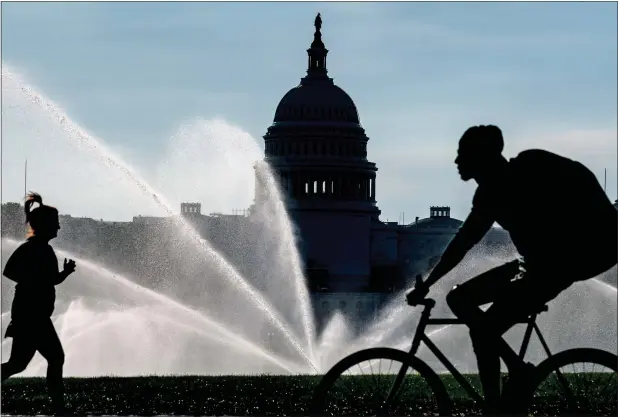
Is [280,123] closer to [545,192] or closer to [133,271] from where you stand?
[133,271]

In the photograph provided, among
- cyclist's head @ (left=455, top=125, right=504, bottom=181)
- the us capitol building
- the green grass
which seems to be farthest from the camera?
the us capitol building

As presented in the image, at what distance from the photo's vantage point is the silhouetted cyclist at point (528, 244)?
10.0 m

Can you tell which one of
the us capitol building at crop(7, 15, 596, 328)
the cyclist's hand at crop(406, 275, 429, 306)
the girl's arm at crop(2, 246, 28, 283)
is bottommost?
the cyclist's hand at crop(406, 275, 429, 306)

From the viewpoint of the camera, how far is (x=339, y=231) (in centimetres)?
16062

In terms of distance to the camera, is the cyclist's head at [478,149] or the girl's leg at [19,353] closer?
the cyclist's head at [478,149]

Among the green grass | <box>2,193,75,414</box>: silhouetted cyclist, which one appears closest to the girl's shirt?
<box>2,193,75,414</box>: silhouetted cyclist

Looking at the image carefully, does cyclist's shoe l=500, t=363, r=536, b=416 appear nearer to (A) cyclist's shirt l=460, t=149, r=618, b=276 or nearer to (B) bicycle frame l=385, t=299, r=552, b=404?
(B) bicycle frame l=385, t=299, r=552, b=404

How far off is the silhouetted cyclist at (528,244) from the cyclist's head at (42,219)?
2.79 meters

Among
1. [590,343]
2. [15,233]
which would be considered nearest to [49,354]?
[590,343]

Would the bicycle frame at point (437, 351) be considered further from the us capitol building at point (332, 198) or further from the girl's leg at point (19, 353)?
the us capitol building at point (332, 198)

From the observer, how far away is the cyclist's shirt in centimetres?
1001

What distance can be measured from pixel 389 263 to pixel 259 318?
65.0 m

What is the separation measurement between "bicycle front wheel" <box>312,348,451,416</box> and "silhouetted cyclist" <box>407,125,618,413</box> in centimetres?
30

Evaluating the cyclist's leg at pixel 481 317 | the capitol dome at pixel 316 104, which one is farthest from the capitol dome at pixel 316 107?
the cyclist's leg at pixel 481 317
